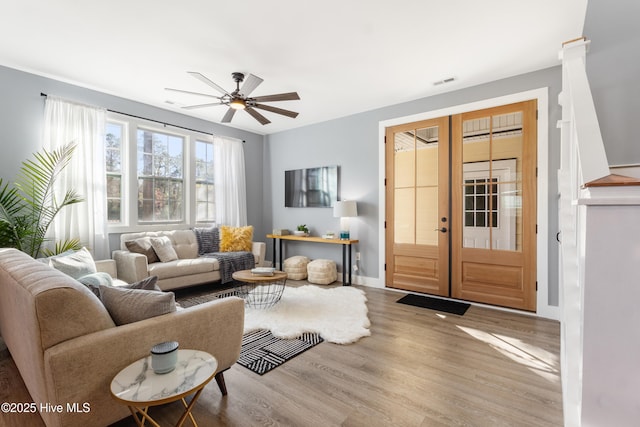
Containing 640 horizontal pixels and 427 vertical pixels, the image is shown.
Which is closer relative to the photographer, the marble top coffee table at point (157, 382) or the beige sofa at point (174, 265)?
the marble top coffee table at point (157, 382)

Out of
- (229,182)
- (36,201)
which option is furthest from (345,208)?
(36,201)

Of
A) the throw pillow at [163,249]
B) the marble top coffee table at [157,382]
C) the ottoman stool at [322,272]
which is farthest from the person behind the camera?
the ottoman stool at [322,272]

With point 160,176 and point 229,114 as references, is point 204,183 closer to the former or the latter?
point 160,176

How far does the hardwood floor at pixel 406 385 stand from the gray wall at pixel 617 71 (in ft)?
6.16

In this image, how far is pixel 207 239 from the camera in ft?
16.0

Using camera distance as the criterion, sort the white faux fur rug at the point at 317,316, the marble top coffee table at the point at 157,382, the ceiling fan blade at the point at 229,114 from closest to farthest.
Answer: the marble top coffee table at the point at 157,382, the white faux fur rug at the point at 317,316, the ceiling fan blade at the point at 229,114

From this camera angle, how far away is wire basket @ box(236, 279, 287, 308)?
377cm

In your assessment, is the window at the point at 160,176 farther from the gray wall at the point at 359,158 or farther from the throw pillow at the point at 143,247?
the gray wall at the point at 359,158

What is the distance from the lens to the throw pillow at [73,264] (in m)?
2.67

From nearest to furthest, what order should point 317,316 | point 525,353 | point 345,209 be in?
1. point 525,353
2. point 317,316
3. point 345,209

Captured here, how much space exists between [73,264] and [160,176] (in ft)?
7.63

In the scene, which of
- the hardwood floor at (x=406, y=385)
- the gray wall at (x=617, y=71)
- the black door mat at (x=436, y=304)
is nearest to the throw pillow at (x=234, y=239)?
the black door mat at (x=436, y=304)

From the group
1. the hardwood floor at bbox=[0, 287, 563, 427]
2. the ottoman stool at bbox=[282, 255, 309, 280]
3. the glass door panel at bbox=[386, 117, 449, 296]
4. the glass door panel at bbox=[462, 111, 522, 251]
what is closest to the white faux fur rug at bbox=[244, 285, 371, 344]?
the hardwood floor at bbox=[0, 287, 563, 427]

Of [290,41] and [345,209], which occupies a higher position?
[290,41]
